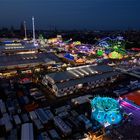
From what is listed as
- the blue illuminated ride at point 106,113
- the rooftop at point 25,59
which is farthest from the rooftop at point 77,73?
the rooftop at point 25,59

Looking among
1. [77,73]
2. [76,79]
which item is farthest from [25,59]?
[76,79]

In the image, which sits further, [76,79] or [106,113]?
[76,79]

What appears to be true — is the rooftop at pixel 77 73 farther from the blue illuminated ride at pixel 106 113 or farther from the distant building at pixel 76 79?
the blue illuminated ride at pixel 106 113

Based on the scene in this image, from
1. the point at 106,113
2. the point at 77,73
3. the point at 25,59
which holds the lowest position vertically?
the point at 106,113

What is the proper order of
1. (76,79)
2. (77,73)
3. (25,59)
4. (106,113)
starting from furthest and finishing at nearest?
(25,59)
(77,73)
(76,79)
(106,113)

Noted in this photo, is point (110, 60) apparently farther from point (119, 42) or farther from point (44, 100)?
point (44, 100)

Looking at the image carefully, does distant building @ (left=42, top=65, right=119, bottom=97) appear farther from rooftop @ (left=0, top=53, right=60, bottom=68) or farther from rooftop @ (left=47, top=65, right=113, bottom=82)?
rooftop @ (left=0, top=53, right=60, bottom=68)

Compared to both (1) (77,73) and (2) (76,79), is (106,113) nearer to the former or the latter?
(2) (76,79)

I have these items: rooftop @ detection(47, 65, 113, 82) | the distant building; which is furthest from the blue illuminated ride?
rooftop @ detection(47, 65, 113, 82)

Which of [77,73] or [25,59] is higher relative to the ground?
[77,73]
